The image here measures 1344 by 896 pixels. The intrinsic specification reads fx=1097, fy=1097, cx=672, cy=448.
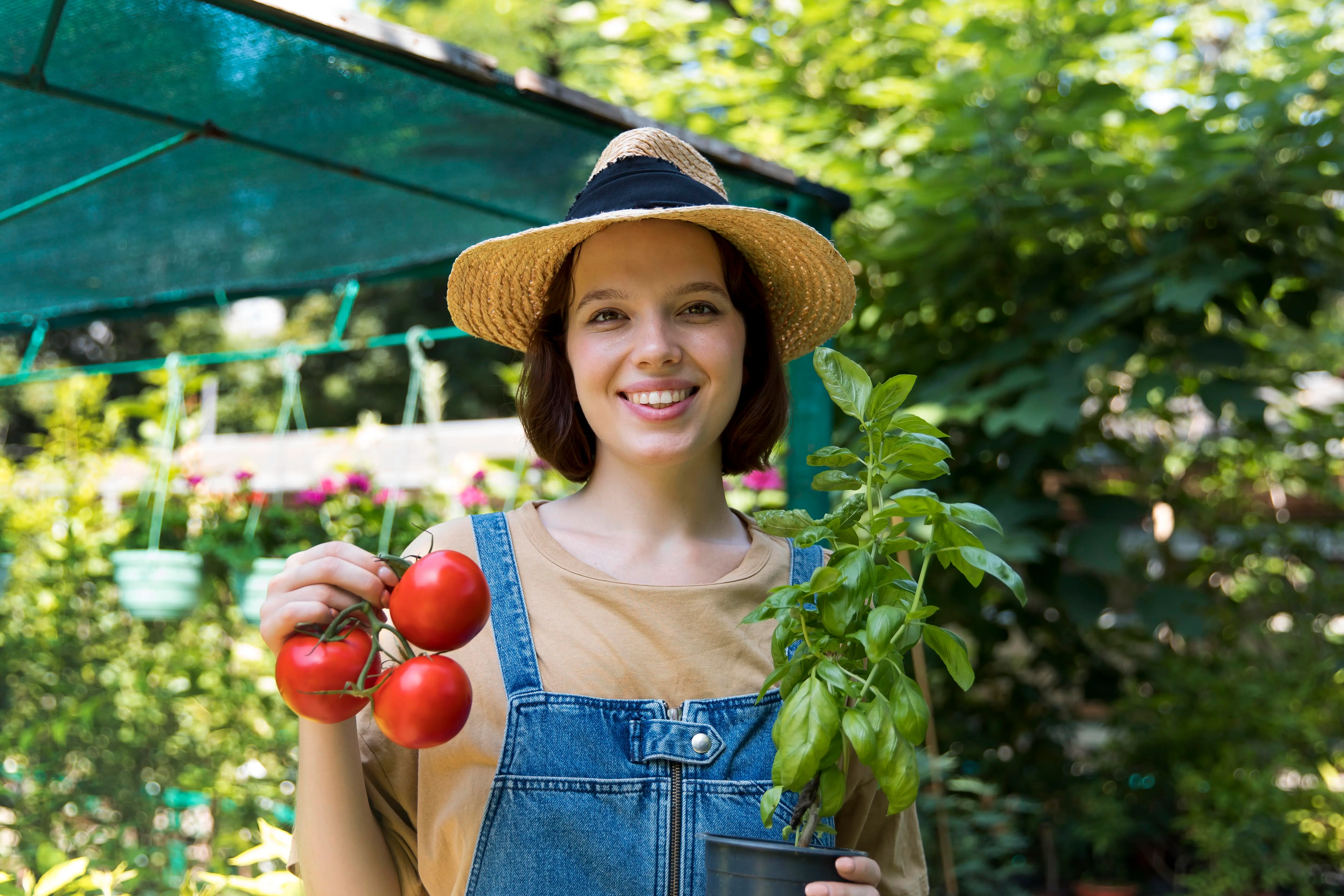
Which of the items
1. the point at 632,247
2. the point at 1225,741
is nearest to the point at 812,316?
the point at 632,247

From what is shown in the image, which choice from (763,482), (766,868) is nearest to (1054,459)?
(763,482)

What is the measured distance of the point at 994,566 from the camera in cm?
108

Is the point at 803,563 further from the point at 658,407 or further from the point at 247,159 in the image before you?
the point at 247,159

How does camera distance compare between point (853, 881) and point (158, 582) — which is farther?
point (158, 582)

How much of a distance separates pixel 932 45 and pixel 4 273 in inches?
131

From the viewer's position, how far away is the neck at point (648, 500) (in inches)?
59.5

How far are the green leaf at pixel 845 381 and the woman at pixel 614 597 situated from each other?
7.8 inches

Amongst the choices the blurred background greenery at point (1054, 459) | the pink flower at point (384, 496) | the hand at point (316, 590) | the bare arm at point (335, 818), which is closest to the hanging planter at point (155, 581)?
the blurred background greenery at point (1054, 459)

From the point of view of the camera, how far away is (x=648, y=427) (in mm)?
1379

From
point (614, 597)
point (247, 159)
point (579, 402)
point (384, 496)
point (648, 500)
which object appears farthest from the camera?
point (384, 496)

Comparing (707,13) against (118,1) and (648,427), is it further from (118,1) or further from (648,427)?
(648,427)

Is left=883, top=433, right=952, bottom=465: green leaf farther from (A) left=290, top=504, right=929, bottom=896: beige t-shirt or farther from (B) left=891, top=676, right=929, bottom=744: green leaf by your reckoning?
(A) left=290, top=504, right=929, bottom=896: beige t-shirt

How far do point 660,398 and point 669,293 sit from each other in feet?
0.46


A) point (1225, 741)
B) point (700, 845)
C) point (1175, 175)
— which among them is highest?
point (1175, 175)
